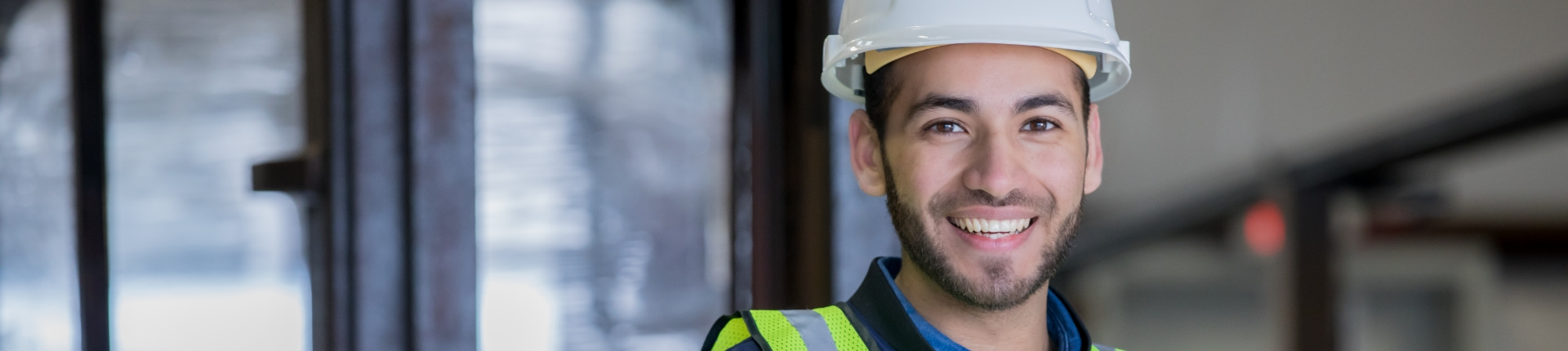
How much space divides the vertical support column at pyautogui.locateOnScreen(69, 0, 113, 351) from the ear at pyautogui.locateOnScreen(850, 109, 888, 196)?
1.30m

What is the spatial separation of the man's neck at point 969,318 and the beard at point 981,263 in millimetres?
15

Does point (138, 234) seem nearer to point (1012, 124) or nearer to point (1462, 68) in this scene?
point (1012, 124)

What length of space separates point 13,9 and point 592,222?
0.98 m

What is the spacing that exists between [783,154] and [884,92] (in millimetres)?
732

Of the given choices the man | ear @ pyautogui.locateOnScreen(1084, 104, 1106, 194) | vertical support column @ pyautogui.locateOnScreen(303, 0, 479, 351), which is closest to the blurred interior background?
vertical support column @ pyautogui.locateOnScreen(303, 0, 479, 351)

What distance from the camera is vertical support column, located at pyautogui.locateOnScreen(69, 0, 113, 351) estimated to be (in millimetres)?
1752

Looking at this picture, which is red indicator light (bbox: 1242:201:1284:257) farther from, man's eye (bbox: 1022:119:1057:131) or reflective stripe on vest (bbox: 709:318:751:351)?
reflective stripe on vest (bbox: 709:318:751:351)

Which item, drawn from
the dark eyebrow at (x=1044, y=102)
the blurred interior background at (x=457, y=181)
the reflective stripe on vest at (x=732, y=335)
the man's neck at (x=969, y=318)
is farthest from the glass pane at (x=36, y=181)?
the dark eyebrow at (x=1044, y=102)

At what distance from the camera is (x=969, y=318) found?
1.03 m

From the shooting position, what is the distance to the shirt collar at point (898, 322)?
39.3 inches

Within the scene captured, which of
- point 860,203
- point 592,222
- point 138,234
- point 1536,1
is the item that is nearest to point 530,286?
point 592,222

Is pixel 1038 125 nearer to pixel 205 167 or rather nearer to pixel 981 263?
pixel 981 263

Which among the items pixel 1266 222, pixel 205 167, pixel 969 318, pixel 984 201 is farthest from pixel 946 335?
pixel 1266 222

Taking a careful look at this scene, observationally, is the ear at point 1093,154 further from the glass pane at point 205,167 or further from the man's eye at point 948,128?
the glass pane at point 205,167
